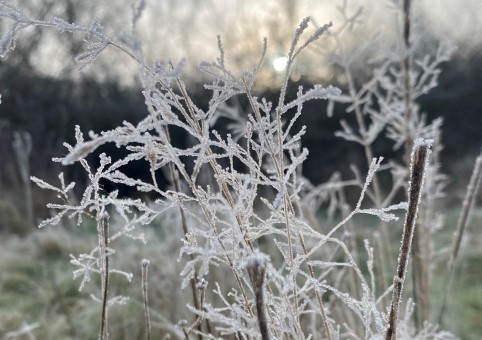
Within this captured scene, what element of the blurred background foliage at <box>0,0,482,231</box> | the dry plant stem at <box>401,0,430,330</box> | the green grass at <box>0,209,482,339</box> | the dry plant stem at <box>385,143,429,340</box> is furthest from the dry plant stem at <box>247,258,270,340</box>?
the blurred background foliage at <box>0,0,482,231</box>

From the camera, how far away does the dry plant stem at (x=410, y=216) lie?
1.78 feet

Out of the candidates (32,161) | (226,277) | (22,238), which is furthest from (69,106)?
(226,277)

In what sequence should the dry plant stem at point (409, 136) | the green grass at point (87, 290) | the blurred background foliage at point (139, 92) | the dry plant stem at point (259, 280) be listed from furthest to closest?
the blurred background foliage at point (139, 92) → the green grass at point (87, 290) → the dry plant stem at point (409, 136) → the dry plant stem at point (259, 280)

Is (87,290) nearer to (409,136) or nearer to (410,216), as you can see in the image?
(409,136)

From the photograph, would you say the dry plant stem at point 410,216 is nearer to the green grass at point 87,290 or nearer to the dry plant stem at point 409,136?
the dry plant stem at point 409,136

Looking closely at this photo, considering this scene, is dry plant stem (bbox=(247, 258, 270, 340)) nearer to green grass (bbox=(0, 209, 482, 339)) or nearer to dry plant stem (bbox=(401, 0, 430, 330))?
dry plant stem (bbox=(401, 0, 430, 330))

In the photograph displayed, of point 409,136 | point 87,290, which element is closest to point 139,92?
point 87,290

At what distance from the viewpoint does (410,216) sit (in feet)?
1.94

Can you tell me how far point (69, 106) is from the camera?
386 inches

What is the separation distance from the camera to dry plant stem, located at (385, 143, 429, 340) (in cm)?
54

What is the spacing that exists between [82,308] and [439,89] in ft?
27.8

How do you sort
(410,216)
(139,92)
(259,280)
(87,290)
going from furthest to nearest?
1. (139,92)
2. (87,290)
3. (410,216)
4. (259,280)

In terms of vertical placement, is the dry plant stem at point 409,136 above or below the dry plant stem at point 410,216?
above

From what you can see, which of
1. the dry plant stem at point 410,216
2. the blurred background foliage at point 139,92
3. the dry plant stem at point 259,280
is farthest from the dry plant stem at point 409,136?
the blurred background foliage at point 139,92
